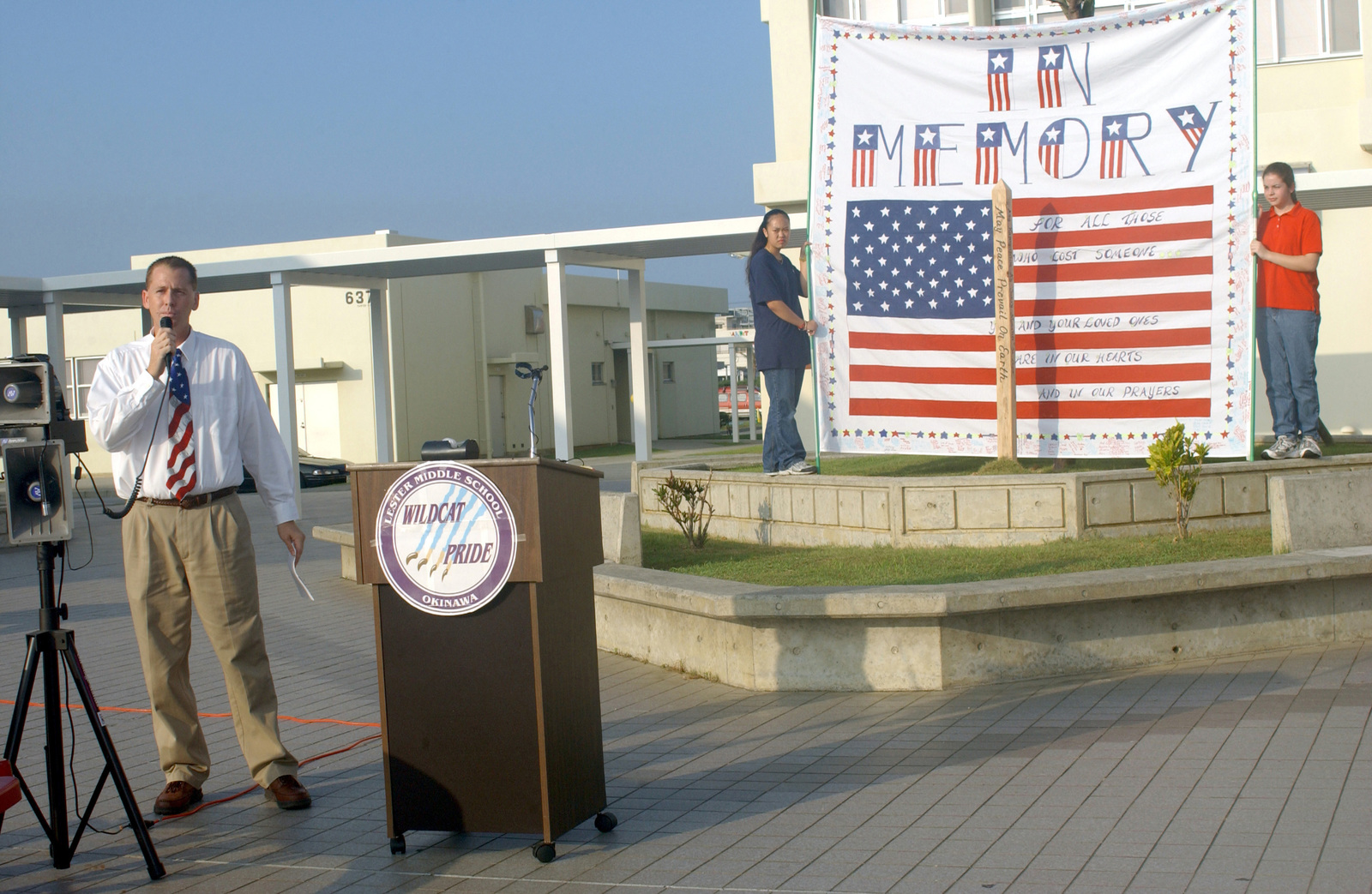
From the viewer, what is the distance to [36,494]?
175 inches

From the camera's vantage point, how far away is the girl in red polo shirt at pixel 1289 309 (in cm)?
934

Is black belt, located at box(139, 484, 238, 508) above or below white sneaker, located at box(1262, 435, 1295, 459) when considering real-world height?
above

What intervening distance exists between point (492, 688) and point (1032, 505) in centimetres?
519

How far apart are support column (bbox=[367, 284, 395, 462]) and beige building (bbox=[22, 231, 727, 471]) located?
11.5 meters

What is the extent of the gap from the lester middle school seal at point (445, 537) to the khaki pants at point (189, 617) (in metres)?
0.95

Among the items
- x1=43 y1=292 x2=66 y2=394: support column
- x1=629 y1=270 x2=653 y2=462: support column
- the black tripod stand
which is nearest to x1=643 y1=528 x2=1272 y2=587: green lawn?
the black tripod stand

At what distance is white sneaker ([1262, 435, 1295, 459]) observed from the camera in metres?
9.32

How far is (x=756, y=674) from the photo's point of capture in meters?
6.85

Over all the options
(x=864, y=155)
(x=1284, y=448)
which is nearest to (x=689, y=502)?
(x=864, y=155)

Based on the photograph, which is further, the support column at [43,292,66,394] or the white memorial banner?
the support column at [43,292,66,394]

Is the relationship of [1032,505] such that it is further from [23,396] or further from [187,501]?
[23,396]

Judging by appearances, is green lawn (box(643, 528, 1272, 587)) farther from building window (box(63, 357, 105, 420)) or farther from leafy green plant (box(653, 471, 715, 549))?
building window (box(63, 357, 105, 420))

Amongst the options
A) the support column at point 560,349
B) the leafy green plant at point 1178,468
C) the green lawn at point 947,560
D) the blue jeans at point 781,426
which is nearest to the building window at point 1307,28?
the support column at point 560,349

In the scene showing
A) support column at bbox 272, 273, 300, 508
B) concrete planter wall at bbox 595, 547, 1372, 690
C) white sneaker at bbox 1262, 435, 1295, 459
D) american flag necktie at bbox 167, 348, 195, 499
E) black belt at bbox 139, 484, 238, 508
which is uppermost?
support column at bbox 272, 273, 300, 508
